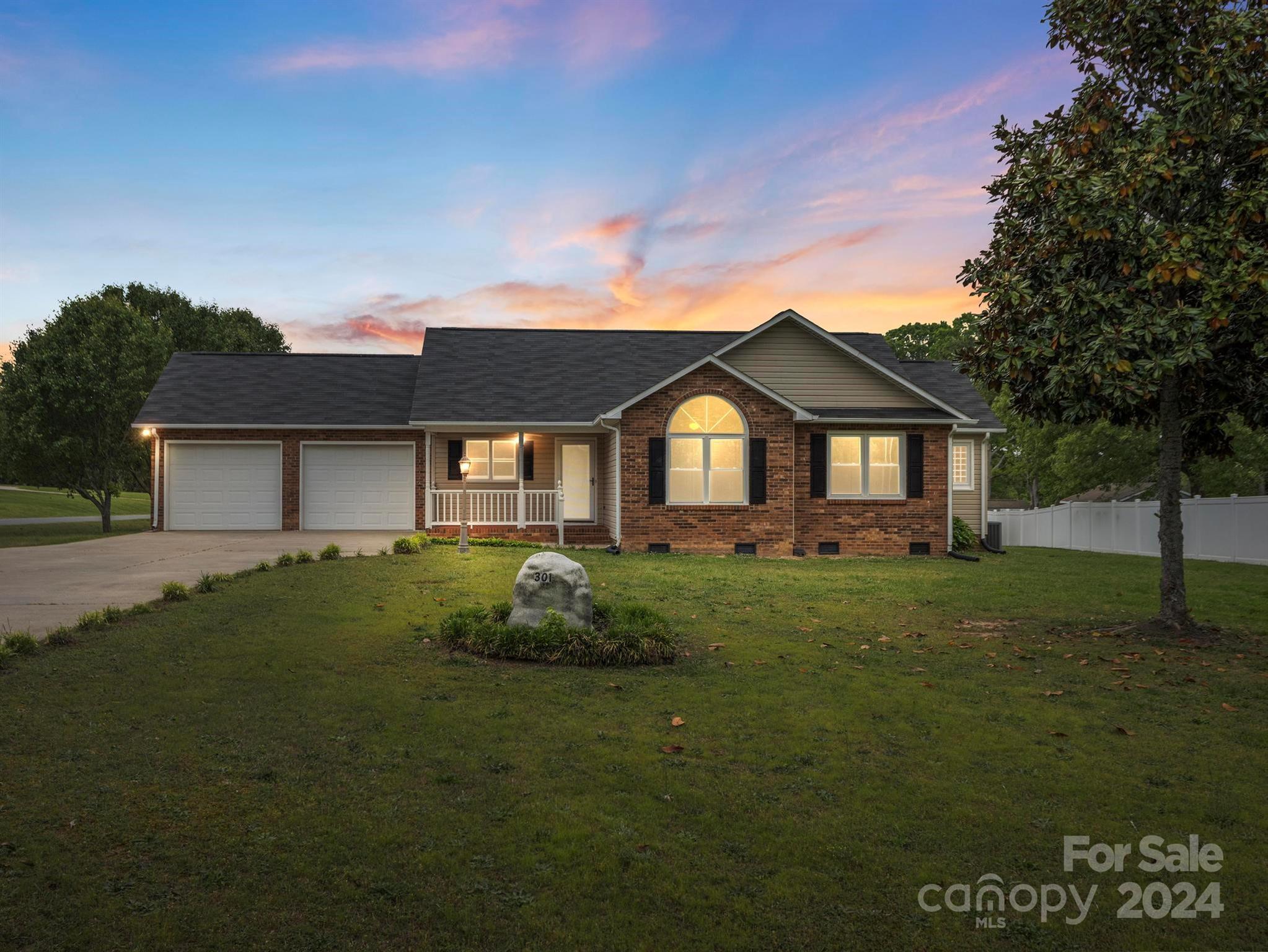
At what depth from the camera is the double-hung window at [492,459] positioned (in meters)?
22.8

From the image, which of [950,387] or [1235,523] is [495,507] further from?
[1235,523]

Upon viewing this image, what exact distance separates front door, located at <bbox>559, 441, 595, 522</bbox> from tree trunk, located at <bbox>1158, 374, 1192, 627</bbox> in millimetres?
14814

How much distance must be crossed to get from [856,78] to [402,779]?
16.9 meters

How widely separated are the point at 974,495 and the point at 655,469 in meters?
11.4

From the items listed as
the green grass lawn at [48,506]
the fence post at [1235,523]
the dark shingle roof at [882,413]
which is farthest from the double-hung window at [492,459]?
the green grass lawn at [48,506]

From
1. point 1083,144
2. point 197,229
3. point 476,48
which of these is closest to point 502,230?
point 476,48

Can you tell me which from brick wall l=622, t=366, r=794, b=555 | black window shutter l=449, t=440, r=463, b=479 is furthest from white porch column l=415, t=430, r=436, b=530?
brick wall l=622, t=366, r=794, b=555

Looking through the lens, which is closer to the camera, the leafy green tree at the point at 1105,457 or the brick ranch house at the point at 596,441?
the brick ranch house at the point at 596,441

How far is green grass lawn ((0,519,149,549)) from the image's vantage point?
76.5 feet

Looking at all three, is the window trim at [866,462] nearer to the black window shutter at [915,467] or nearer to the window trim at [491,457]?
→ the black window shutter at [915,467]

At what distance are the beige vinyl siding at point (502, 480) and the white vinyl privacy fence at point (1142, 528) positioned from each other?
1506 cm

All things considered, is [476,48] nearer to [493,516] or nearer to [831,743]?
[493,516]

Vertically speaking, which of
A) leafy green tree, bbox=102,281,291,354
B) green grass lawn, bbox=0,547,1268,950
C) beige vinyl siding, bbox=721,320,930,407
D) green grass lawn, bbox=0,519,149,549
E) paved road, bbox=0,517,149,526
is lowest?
green grass lawn, bbox=0,547,1268,950

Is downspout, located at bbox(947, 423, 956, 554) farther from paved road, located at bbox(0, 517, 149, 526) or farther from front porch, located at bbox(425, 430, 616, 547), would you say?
paved road, located at bbox(0, 517, 149, 526)
